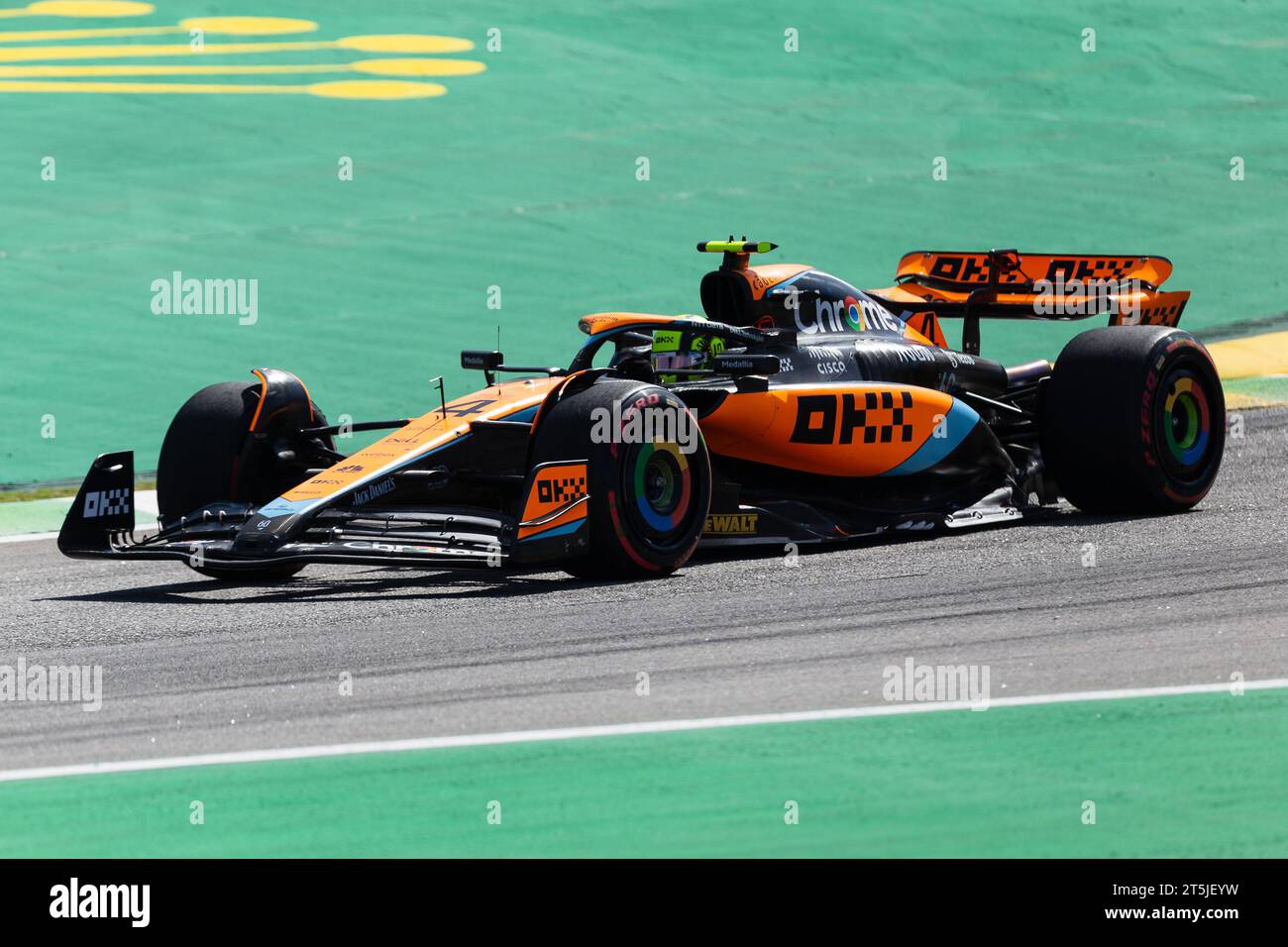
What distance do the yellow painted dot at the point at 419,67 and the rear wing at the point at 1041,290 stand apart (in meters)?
11.8

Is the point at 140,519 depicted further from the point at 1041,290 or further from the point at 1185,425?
the point at 1185,425

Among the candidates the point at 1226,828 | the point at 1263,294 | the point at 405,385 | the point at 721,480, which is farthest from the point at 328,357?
the point at 1226,828

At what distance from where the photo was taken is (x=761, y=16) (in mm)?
25672

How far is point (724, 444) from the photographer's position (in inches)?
420

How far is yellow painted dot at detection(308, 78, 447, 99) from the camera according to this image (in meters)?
22.8

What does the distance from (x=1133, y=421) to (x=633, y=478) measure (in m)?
3.15

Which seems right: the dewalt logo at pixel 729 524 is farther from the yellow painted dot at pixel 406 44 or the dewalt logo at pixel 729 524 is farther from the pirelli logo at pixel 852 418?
the yellow painted dot at pixel 406 44

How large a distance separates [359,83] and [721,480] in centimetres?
1396

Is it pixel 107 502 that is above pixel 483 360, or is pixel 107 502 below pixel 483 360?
below

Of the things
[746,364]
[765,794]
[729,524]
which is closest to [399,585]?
[729,524]

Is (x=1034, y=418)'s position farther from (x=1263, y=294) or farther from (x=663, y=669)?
(x=1263, y=294)

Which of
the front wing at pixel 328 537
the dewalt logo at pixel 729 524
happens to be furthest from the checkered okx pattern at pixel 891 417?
the front wing at pixel 328 537

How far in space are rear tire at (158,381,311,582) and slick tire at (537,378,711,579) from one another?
1.98 metres

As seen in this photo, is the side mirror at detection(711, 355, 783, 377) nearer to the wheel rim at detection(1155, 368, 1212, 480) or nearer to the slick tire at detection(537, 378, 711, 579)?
the slick tire at detection(537, 378, 711, 579)
